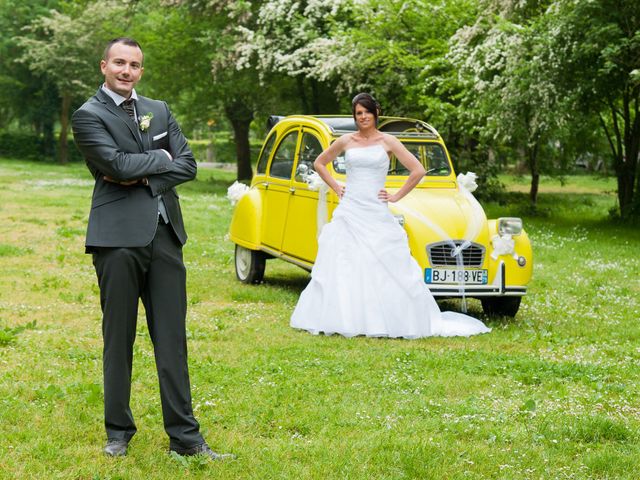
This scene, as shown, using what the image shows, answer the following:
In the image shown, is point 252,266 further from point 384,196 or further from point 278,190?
point 384,196

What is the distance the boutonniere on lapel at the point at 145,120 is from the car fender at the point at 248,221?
6.90 m

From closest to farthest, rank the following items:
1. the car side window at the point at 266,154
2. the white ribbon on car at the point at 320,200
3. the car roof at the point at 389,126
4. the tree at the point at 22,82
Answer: the white ribbon on car at the point at 320,200 → the car roof at the point at 389,126 → the car side window at the point at 266,154 → the tree at the point at 22,82

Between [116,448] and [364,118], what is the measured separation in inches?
196

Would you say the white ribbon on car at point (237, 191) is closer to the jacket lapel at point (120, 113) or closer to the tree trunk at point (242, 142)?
the jacket lapel at point (120, 113)

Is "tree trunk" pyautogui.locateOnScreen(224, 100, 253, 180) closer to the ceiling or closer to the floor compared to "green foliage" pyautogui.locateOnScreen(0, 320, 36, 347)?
closer to the ceiling

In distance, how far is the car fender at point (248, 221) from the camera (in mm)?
12180

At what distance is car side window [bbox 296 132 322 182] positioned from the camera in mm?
11336

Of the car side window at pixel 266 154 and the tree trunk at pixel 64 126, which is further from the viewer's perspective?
the tree trunk at pixel 64 126

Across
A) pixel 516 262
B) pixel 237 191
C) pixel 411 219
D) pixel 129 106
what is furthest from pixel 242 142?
pixel 129 106

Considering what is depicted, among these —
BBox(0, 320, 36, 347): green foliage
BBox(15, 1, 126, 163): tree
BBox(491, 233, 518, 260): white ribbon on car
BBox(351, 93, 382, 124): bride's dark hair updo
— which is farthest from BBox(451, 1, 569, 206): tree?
BBox(15, 1, 126, 163): tree

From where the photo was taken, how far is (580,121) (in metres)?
21.6

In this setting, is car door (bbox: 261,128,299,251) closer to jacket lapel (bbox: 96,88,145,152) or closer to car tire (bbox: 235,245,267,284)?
car tire (bbox: 235,245,267,284)

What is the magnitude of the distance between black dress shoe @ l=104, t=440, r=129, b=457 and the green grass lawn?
46mm

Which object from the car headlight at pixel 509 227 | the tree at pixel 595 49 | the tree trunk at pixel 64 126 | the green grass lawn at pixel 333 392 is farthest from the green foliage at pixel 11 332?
the tree trunk at pixel 64 126
